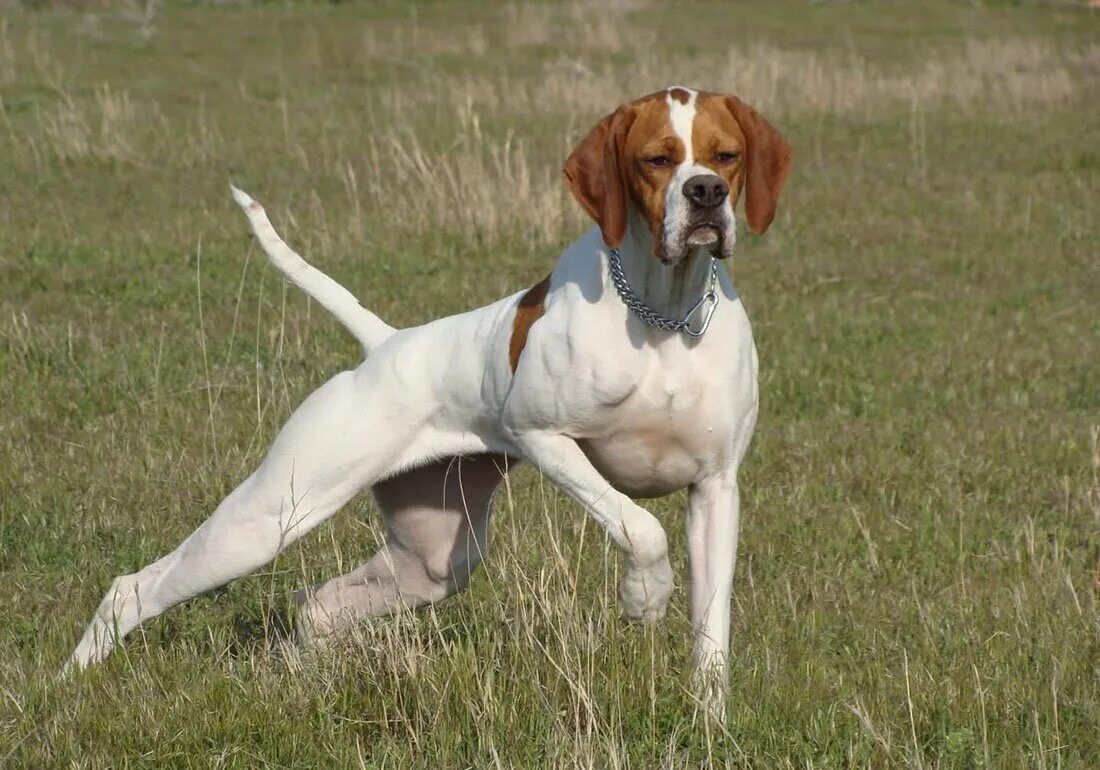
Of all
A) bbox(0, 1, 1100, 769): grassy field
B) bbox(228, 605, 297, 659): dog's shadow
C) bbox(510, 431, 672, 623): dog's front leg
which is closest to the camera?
bbox(0, 1, 1100, 769): grassy field

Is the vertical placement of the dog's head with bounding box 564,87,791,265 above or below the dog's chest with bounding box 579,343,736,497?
above

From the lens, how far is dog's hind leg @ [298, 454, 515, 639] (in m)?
4.97

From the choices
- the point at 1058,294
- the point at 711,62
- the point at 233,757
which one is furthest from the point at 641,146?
the point at 711,62

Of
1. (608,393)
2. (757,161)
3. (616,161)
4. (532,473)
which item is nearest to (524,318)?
(608,393)

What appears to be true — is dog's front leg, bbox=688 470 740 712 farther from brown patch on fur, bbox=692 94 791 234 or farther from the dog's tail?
the dog's tail

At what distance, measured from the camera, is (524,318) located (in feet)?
15.0

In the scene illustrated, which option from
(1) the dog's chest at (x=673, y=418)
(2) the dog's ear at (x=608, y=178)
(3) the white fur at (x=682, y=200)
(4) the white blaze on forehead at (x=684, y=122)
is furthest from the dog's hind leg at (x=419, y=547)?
(4) the white blaze on forehead at (x=684, y=122)

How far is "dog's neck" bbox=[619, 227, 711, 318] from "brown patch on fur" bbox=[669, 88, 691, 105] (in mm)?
331

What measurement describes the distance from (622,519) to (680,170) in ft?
2.76

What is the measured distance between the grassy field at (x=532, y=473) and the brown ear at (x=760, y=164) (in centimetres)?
99

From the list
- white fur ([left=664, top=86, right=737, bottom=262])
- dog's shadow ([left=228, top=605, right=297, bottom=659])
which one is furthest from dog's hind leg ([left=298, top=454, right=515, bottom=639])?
white fur ([left=664, top=86, right=737, bottom=262])

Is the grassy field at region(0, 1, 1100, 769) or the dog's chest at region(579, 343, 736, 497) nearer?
the grassy field at region(0, 1, 1100, 769)

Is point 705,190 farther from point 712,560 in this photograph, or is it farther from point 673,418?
point 712,560

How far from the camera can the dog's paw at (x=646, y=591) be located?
13.9ft
